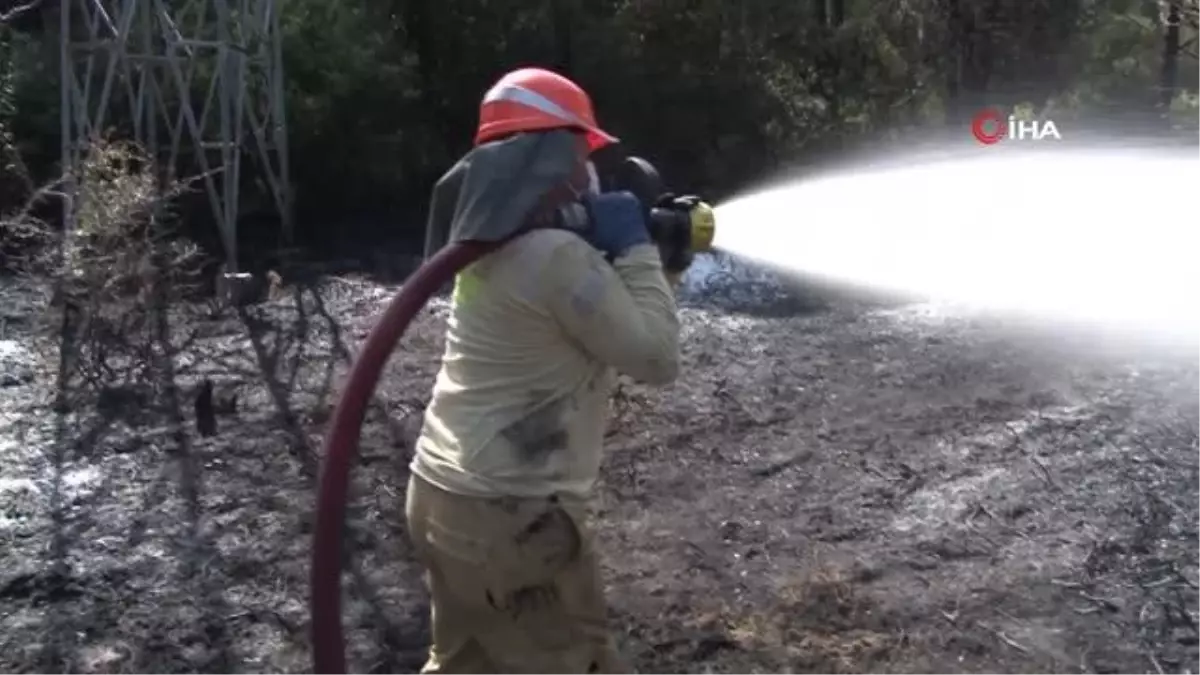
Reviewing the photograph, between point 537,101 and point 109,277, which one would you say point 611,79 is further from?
point 537,101

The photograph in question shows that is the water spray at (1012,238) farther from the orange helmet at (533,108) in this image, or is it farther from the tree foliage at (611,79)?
the orange helmet at (533,108)

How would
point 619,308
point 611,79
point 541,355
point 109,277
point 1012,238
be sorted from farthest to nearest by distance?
point 611,79, point 1012,238, point 109,277, point 541,355, point 619,308

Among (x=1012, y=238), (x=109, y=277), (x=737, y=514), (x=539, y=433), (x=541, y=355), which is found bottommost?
(x=737, y=514)

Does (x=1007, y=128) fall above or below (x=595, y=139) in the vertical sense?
below

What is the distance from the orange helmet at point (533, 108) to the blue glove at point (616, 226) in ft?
0.41

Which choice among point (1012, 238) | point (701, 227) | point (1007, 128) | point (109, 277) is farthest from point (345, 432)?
point (1007, 128)

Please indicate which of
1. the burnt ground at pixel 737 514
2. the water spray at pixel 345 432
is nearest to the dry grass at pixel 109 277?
the burnt ground at pixel 737 514

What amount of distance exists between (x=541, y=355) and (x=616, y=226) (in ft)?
0.84

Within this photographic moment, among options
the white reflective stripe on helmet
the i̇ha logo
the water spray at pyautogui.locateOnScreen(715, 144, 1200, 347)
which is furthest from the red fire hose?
the i̇ha logo

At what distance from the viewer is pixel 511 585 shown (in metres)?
2.74

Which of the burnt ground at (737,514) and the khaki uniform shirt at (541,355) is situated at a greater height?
the khaki uniform shirt at (541,355)

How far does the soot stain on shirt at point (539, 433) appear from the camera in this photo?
269 cm

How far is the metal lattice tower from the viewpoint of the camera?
731 centimetres

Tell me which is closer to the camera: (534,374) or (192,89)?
(534,374)
